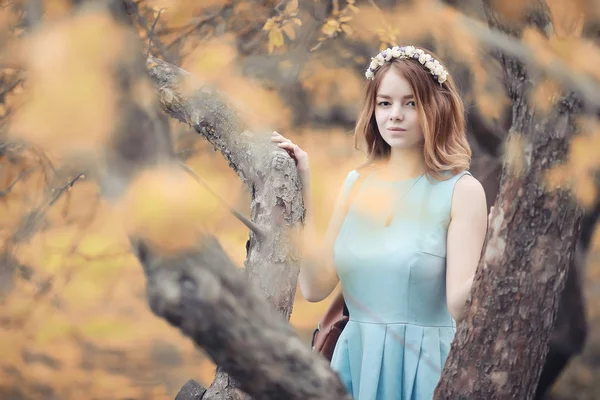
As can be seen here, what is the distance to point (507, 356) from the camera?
1385 mm

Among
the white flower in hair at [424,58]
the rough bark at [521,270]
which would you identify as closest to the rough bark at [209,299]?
the rough bark at [521,270]

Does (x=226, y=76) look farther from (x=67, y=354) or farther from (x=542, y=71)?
(x=67, y=354)

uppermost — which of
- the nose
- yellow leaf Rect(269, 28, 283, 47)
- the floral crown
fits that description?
the floral crown

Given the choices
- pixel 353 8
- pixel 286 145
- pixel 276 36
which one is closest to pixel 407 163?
pixel 286 145

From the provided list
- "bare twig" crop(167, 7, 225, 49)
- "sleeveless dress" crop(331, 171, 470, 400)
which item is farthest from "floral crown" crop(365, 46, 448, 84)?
"bare twig" crop(167, 7, 225, 49)

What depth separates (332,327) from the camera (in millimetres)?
1891

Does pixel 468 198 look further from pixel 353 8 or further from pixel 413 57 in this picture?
pixel 353 8

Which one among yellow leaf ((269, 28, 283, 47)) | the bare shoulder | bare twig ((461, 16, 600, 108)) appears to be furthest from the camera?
yellow leaf ((269, 28, 283, 47))

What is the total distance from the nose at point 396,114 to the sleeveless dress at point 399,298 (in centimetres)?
19

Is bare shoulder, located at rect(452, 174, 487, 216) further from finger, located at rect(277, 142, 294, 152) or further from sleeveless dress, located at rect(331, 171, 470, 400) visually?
finger, located at rect(277, 142, 294, 152)

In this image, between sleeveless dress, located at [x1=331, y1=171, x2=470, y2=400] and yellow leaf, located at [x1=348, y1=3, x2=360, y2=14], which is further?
yellow leaf, located at [x1=348, y1=3, x2=360, y2=14]

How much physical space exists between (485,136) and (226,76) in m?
1.27

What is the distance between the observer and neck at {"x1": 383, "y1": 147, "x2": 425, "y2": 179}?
188 cm

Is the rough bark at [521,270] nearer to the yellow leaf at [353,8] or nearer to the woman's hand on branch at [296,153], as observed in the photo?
the woman's hand on branch at [296,153]
